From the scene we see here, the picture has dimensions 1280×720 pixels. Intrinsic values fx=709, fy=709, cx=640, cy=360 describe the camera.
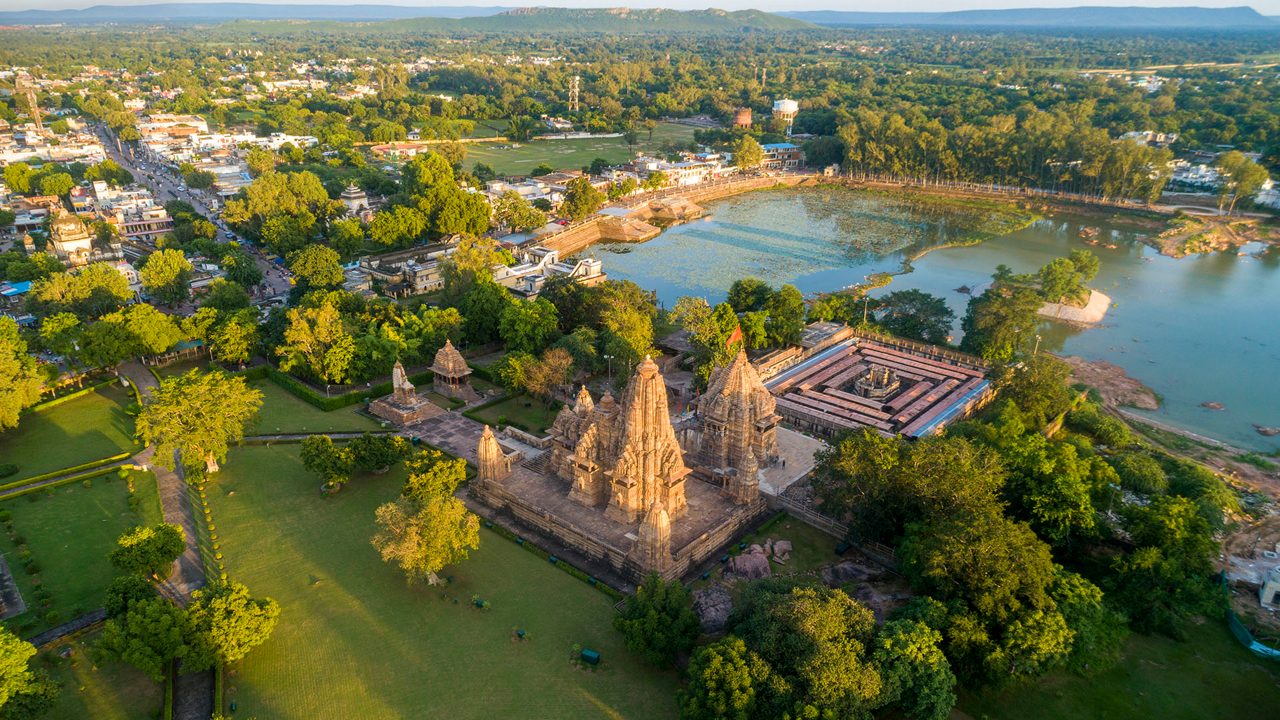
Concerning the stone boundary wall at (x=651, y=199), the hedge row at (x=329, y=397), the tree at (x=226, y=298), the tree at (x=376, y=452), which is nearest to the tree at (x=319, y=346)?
the hedge row at (x=329, y=397)

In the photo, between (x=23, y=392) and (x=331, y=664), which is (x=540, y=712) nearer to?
(x=331, y=664)

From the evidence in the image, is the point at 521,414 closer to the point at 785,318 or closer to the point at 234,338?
the point at 234,338

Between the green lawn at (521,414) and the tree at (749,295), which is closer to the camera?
the green lawn at (521,414)

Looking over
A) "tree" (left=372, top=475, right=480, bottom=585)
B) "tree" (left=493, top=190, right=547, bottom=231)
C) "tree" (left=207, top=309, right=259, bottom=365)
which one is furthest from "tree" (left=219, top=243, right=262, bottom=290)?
"tree" (left=372, top=475, right=480, bottom=585)

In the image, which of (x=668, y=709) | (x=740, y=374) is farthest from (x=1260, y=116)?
(x=668, y=709)

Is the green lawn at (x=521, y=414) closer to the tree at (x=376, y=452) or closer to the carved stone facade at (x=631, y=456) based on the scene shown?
the tree at (x=376, y=452)

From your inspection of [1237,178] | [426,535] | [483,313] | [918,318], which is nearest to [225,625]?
[426,535]
